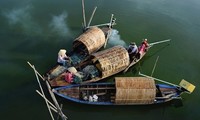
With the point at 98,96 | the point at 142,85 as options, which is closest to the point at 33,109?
the point at 98,96

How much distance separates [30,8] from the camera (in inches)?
931

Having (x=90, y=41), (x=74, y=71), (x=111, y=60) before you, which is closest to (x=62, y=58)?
(x=74, y=71)

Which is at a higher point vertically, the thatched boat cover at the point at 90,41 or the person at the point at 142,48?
the thatched boat cover at the point at 90,41

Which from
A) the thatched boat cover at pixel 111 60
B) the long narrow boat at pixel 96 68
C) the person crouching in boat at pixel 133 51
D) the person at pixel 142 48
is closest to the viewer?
the long narrow boat at pixel 96 68

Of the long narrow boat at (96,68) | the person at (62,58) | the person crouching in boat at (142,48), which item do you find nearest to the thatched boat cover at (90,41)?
the long narrow boat at (96,68)

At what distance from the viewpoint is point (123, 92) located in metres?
15.8

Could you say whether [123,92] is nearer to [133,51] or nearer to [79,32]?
[133,51]

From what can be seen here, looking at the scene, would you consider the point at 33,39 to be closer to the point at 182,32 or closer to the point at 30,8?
the point at 30,8

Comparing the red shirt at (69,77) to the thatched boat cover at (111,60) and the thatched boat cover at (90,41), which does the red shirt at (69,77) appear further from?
the thatched boat cover at (90,41)

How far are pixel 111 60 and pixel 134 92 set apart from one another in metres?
2.45

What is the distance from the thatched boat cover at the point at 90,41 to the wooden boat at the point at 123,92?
2682mm

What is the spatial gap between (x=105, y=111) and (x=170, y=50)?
7275 mm

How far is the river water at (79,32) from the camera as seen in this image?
16.3 metres

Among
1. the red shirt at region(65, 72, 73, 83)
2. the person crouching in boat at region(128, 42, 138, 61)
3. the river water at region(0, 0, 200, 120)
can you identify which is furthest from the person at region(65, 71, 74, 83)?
the person crouching in boat at region(128, 42, 138, 61)
